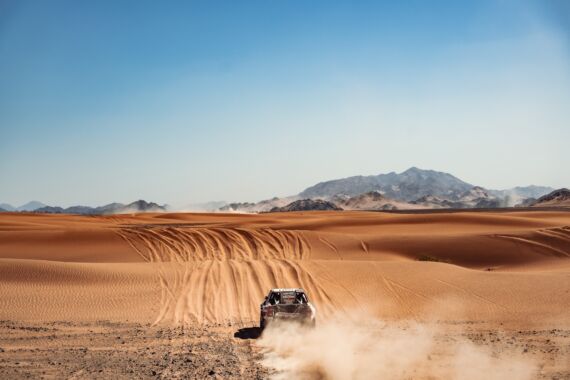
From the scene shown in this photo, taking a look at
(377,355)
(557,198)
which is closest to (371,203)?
(557,198)

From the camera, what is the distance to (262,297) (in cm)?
2045

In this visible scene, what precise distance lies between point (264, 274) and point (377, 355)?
12.1 metres

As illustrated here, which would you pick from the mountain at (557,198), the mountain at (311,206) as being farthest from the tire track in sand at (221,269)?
the mountain at (557,198)

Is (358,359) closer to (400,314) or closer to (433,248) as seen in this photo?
(400,314)

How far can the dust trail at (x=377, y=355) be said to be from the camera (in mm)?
9867

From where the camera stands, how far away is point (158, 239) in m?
33.6

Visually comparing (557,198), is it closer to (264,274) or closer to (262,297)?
(264,274)

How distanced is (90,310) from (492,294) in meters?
13.6

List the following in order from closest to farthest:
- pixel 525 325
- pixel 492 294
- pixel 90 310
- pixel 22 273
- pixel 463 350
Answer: pixel 463 350 → pixel 525 325 → pixel 90 310 → pixel 492 294 → pixel 22 273

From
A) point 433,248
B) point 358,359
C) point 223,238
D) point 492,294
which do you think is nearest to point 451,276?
point 492,294

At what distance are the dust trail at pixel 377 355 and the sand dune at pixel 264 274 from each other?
11.9ft

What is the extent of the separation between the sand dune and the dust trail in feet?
11.9

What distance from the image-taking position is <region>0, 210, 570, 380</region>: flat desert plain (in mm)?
10906

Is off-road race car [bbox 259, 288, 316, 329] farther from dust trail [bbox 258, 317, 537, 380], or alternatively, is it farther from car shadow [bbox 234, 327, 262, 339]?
car shadow [bbox 234, 327, 262, 339]
